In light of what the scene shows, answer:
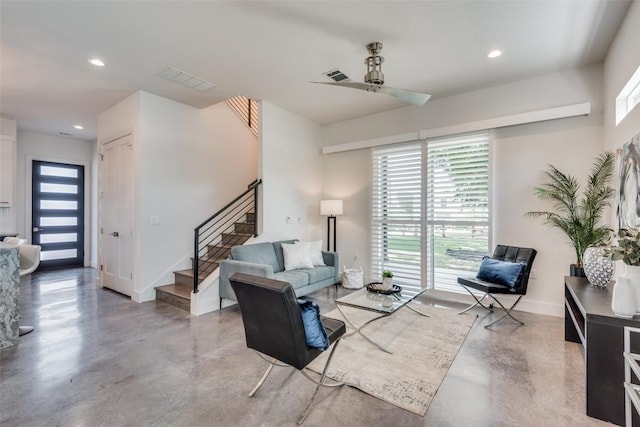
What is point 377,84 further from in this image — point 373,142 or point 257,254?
point 257,254

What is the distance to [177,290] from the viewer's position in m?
4.35

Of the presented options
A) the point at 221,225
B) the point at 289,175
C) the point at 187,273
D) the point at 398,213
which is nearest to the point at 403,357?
the point at 398,213

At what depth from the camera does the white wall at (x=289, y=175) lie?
489 centimetres

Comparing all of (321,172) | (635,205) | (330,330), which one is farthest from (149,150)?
(635,205)

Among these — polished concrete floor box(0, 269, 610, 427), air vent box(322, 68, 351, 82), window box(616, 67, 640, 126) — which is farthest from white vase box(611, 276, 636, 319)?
air vent box(322, 68, 351, 82)

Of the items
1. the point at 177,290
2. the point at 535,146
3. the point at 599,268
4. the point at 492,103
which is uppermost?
the point at 492,103

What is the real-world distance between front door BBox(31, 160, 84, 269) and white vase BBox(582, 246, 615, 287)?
9.54 metres

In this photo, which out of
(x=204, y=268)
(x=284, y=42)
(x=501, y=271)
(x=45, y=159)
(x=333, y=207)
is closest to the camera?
(x=284, y=42)

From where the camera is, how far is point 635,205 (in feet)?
7.93

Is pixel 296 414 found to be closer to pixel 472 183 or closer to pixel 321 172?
pixel 472 183

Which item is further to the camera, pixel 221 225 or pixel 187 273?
pixel 221 225

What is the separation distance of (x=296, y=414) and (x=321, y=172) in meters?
4.68

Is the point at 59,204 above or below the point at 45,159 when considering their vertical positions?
below

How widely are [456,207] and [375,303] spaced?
7.67ft
